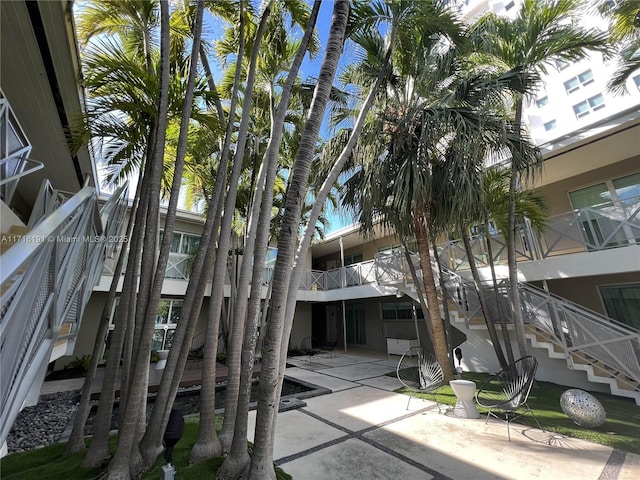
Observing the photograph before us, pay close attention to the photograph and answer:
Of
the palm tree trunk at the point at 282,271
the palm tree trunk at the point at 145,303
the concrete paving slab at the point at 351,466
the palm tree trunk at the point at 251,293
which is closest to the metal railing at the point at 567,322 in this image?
the concrete paving slab at the point at 351,466

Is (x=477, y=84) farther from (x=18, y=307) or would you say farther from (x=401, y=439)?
(x=18, y=307)

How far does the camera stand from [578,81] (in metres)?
12.1

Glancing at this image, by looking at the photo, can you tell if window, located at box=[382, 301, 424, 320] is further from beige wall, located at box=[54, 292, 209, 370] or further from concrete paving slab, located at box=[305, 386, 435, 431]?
beige wall, located at box=[54, 292, 209, 370]

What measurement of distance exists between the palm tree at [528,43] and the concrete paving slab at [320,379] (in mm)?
4276

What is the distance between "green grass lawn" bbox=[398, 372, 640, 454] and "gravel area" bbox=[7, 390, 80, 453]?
7.04 metres

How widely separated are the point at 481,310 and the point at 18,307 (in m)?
8.95

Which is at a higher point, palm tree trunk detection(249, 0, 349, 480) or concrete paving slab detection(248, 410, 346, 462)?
palm tree trunk detection(249, 0, 349, 480)

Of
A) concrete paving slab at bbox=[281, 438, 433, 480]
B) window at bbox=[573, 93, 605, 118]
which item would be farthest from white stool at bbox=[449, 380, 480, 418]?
window at bbox=[573, 93, 605, 118]

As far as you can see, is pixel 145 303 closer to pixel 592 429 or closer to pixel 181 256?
pixel 592 429

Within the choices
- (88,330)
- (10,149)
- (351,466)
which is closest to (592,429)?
(351,466)

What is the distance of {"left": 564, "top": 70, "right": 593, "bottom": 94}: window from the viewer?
38.6ft

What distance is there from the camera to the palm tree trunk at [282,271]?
7.59 feet

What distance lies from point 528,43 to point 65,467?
10.2 meters

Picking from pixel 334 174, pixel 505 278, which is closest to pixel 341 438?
pixel 334 174
